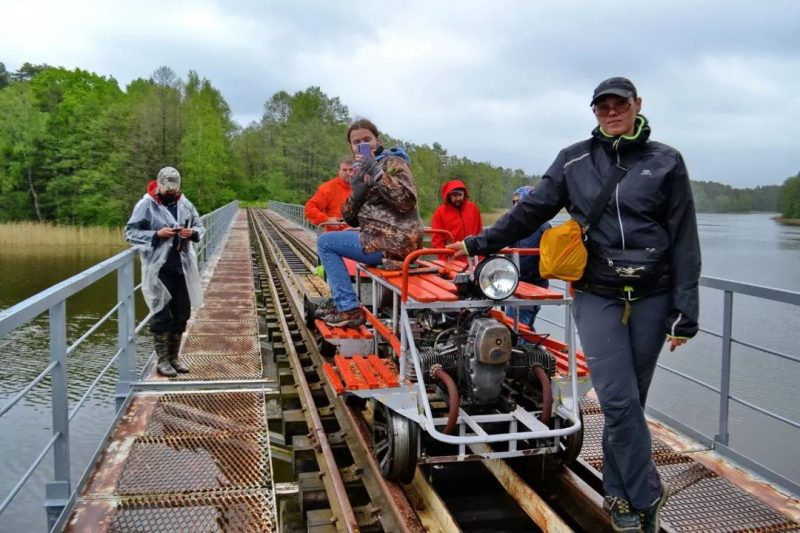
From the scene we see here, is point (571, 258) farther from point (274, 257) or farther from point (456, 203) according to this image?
point (274, 257)

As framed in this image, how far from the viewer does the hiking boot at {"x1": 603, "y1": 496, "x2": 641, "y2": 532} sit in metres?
2.92

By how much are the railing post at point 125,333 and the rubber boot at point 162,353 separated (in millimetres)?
424

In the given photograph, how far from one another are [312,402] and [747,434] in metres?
7.45

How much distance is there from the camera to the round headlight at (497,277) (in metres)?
3.47

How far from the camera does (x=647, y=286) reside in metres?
2.84

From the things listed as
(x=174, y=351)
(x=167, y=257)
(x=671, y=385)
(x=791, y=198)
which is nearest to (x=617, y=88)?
(x=167, y=257)

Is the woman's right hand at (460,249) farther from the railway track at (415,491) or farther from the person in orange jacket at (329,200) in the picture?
the person in orange jacket at (329,200)

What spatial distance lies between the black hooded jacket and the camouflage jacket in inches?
60.0

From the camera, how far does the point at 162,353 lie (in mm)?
5719

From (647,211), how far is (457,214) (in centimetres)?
398

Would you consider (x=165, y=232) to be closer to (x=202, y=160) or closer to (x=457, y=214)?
(x=457, y=214)

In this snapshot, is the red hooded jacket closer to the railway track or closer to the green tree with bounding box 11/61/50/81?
the railway track

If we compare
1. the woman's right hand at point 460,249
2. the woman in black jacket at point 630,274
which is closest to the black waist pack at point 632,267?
the woman in black jacket at point 630,274

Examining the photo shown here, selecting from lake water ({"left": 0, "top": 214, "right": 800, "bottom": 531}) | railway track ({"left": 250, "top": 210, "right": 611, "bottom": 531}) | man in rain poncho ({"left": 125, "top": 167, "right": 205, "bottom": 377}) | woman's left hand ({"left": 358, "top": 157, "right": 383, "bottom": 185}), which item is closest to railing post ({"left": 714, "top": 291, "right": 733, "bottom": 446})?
railway track ({"left": 250, "top": 210, "right": 611, "bottom": 531})
